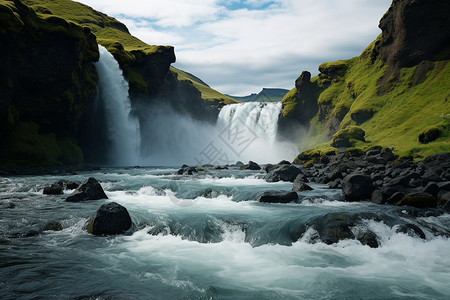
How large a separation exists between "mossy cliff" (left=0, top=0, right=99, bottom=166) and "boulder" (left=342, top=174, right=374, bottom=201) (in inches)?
1904

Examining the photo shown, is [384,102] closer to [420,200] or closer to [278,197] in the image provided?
[420,200]

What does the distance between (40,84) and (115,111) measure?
763 inches

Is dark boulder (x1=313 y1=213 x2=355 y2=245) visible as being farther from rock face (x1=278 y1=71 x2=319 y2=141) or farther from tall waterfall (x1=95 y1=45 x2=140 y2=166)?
A: rock face (x1=278 y1=71 x2=319 y2=141)

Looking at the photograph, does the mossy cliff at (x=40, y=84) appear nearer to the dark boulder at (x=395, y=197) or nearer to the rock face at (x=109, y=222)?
the rock face at (x=109, y=222)

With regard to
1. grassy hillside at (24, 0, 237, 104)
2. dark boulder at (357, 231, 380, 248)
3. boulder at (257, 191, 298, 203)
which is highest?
grassy hillside at (24, 0, 237, 104)

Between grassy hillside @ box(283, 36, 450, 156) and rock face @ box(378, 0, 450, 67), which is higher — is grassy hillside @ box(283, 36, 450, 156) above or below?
below

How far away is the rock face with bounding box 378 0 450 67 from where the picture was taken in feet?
232

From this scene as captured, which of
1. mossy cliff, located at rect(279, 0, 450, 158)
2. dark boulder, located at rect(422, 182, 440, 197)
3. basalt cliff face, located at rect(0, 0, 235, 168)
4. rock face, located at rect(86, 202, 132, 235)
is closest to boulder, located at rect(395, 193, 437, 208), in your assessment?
dark boulder, located at rect(422, 182, 440, 197)

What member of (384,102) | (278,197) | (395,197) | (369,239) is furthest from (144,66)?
(369,239)

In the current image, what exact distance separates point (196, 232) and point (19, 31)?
156 ft

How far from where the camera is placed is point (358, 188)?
20.3m

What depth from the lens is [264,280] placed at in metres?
9.32

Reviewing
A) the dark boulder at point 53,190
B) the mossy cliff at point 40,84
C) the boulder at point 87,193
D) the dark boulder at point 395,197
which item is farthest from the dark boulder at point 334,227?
the mossy cliff at point 40,84

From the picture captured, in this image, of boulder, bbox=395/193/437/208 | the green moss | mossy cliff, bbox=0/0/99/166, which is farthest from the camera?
the green moss
